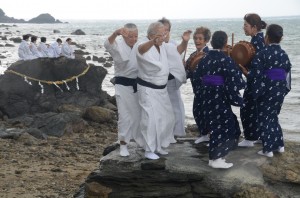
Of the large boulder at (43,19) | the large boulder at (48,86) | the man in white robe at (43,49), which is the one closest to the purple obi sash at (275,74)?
the large boulder at (48,86)

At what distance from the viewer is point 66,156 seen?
33.3 feet

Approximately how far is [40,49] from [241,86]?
1400cm

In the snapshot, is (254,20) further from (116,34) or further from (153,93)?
(116,34)

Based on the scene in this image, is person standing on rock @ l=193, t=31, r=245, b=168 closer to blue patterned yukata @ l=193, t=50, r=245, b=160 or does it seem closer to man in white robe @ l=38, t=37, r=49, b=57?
blue patterned yukata @ l=193, t=50, r=245, b=160

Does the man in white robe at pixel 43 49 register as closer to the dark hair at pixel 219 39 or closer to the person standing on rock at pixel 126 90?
the person standing on rock at pixel 126 90

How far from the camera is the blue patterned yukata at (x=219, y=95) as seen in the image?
19.0 ft

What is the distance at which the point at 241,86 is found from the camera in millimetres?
5832

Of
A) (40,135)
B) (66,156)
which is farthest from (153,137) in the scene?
(40,135)

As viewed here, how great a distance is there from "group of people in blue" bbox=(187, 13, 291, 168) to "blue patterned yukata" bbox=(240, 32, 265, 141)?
13mm

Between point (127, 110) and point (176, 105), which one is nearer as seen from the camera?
point (127, 110)

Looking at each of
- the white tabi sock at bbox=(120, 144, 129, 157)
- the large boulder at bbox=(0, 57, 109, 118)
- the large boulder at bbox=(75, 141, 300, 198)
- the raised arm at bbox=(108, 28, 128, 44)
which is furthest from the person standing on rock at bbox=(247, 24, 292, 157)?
the large boulder at bbox=(0, 57, 109, 118)

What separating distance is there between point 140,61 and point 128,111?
77 cm

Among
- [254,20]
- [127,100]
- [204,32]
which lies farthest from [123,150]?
[254,20]

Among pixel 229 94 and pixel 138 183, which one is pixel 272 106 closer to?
pixel 229 94
